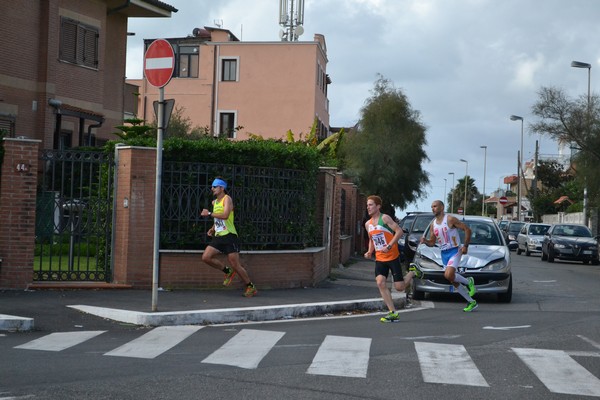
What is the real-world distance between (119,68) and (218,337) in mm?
21388

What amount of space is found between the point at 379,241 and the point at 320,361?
4.36 m

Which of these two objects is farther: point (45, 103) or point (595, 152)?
point (595, 152)

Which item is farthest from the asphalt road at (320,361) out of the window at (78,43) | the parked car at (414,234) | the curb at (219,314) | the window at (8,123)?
the window at (78,43)

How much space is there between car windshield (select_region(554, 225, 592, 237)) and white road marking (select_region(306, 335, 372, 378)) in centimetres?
2836

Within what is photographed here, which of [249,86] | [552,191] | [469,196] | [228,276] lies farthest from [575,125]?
[469,196]

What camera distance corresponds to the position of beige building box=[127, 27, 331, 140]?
54562 mm

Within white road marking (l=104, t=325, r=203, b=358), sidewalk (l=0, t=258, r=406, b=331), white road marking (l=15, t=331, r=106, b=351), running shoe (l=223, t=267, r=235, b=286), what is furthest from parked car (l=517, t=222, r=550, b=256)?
white road marking (l=15, t=331, r=106, b=351)

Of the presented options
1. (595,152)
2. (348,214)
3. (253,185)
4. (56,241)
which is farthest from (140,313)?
(595,152)

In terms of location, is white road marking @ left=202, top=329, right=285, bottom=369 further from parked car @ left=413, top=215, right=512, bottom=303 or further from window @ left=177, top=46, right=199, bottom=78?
window @ left=177, top=46, right=199, bottom=78

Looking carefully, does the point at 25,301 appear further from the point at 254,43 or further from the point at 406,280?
the point at 254,43

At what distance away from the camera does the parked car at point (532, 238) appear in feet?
138

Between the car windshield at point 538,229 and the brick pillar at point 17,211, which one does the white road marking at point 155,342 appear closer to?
the brick pillar at point 17,211

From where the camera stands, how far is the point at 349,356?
941 centimetres

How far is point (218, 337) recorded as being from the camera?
1089cm
